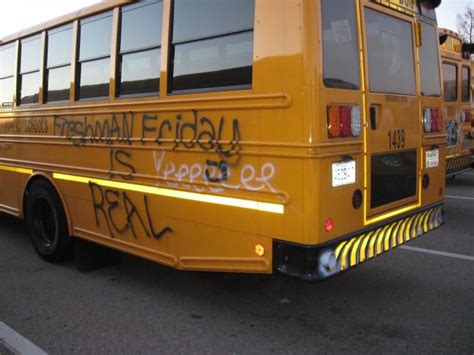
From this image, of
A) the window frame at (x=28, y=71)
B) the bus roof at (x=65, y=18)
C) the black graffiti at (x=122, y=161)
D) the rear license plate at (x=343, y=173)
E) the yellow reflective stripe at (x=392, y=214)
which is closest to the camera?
the rear license plate at (x=343, y=173)

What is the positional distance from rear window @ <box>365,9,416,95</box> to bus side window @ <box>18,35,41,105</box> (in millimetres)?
3632

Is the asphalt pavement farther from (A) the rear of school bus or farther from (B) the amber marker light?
(B) the amber marker light

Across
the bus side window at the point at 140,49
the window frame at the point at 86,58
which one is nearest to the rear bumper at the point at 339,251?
the bus side window at the point at 140,49

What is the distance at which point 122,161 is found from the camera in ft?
14.3

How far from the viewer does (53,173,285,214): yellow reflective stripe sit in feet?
10.9

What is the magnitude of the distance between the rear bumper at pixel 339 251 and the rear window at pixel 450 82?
247 inches

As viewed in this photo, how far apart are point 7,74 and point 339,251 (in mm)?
4801

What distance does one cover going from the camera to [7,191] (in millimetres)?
6180

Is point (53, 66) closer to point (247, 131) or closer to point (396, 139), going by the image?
point (247, 131)

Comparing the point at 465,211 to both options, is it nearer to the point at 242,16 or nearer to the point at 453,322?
the point at 453,322

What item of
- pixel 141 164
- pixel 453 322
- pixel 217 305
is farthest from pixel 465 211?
pixel 141 164

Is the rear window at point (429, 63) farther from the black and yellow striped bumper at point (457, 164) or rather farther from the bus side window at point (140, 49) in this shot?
the black and yellow striped bumper at point (457, 164)

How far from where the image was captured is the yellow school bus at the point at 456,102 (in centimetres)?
939

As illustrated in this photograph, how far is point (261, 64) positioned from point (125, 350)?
2.15m
